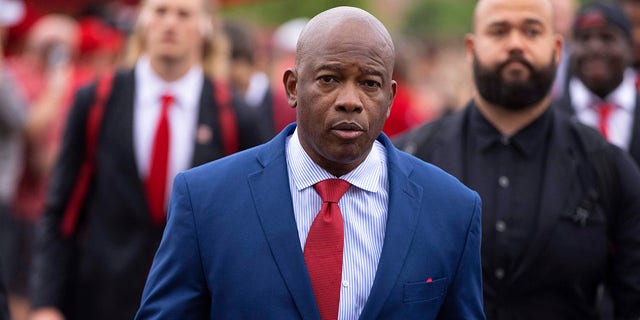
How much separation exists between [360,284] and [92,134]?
302 centimetres

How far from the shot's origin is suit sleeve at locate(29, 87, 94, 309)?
6.96 metres

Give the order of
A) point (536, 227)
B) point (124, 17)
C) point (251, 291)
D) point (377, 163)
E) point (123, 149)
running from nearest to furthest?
point (251, 291)
point (377, 163)
point (536, 227)
point (123, 149)
point (124, 17)

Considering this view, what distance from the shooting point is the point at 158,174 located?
Result: 6945mm

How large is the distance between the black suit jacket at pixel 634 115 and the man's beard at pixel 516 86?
1.06 m

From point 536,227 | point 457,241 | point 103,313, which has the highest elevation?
point 457,241

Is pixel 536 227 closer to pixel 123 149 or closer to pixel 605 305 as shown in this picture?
pixel 605 305

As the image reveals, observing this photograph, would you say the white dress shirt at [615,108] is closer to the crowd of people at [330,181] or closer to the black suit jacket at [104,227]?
the crowd of people at [330,181]

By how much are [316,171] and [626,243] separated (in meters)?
2.09

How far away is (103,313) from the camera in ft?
22.9

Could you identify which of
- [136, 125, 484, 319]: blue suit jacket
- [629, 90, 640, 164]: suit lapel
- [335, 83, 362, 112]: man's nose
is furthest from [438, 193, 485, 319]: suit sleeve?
[629, 90, 640, 164]: suit lapel

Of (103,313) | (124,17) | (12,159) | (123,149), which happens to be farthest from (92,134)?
(124,17)

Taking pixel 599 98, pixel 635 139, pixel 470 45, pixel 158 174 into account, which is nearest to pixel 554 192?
pixel 470 45

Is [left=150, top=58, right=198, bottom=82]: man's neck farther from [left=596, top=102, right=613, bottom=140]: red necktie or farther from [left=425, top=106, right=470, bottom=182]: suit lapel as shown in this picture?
[left=596, top=102, right=613, bottom=140]: red necktie

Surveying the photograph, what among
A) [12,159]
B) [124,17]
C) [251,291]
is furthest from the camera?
[124,17]
